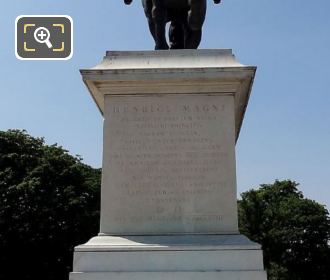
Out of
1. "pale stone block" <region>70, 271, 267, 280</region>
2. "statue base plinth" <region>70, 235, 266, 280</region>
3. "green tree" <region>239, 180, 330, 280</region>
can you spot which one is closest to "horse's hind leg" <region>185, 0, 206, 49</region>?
"statue base plinth" <region>70, 235, 266, 280</region>

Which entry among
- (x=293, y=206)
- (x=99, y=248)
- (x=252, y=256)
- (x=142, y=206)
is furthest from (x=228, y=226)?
(x=293, y=206)

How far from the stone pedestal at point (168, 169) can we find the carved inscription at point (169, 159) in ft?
0.04

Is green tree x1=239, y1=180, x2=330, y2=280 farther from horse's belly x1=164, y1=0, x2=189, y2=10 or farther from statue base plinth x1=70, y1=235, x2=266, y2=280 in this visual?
statue base plinth x1=70, y1=235, x2=266, y2=280

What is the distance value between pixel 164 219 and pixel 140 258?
667 millimetres

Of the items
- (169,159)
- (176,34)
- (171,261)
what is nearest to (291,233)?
(176,34)

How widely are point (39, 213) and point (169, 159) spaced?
2739 cm

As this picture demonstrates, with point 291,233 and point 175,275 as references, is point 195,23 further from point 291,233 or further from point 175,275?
point 291,233

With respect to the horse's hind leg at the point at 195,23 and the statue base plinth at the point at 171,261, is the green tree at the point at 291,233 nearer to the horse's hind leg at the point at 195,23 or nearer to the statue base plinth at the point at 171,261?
the horse's hind leg at the point at 195,23

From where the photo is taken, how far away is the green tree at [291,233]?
45.5m

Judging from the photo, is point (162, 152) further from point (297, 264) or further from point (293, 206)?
point (293, 206)

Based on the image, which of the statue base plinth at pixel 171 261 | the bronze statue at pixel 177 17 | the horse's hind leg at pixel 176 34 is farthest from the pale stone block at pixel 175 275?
the horse's hind leg at pixel 176 34

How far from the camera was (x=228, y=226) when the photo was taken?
7.09 meters

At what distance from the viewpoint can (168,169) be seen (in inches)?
289

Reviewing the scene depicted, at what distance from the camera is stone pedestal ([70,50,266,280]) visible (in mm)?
6695
